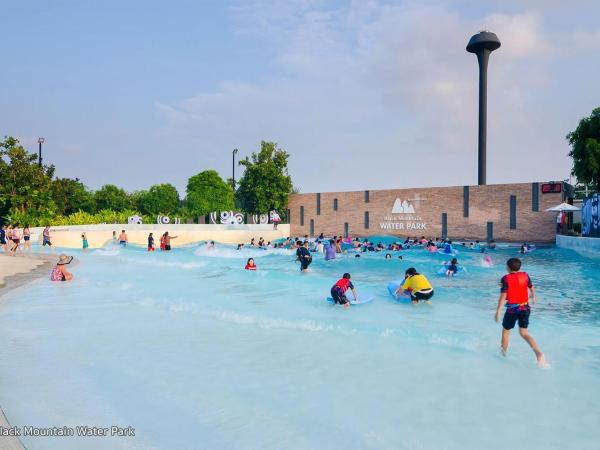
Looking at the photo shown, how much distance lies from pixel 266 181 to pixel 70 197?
23.4 meters

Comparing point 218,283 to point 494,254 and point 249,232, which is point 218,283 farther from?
point 249,232

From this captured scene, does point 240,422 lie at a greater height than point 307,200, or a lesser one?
lesser

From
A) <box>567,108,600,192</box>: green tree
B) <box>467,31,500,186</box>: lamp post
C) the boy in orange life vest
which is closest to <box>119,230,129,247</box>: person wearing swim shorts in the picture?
the boy in orange life vest

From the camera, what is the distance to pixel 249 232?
39281mm

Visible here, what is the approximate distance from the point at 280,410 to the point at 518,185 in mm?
33188

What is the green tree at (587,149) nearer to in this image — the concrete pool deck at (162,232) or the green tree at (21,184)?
the concrete pool deck at (162,232)

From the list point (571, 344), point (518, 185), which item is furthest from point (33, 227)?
point (518, 185)

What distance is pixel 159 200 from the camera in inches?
2115

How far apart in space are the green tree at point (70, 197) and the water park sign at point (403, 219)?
33.6m

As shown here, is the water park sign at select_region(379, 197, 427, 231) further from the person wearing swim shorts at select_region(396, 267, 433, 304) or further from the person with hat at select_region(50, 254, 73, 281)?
the person with hat at select_region(50, 254, 73, 281)

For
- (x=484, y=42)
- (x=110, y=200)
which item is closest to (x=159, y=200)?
(x=110, y=200)

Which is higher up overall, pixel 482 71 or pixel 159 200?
pixel 482 71

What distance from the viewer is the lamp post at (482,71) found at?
1681 inches

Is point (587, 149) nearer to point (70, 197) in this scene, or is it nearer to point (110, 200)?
point (110, 200)
